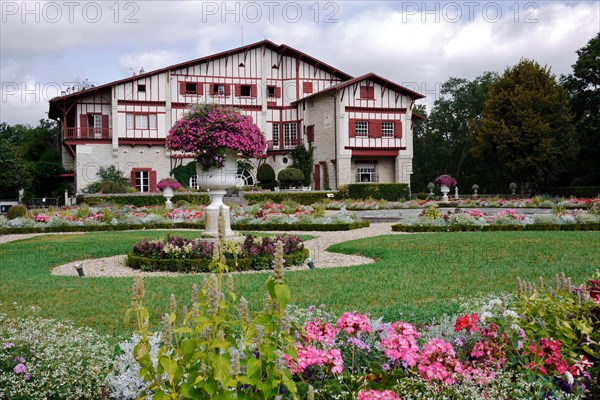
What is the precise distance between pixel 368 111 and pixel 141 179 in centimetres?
1472

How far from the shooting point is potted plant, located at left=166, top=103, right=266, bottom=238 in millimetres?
11195

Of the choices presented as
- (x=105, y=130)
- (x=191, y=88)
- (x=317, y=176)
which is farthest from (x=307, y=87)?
(x=105, y=130)

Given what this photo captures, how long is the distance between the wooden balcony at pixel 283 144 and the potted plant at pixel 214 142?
27764 millimetres

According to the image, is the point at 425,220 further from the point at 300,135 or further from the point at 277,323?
the point at 300,135

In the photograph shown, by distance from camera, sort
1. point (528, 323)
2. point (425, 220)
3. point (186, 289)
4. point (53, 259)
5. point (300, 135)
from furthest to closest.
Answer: point (300, 135) < point (425, 220) < point (53, 259) < point (186, 289) < point (528, 323)

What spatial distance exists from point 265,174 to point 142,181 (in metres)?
7.68

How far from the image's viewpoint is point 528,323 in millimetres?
3719

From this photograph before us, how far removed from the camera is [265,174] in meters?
38.4

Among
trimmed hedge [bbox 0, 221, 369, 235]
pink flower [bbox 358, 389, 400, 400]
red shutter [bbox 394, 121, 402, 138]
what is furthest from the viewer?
red shutter [bbox 394, 121, 402, 138]

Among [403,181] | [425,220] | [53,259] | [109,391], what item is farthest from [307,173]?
[109,391]

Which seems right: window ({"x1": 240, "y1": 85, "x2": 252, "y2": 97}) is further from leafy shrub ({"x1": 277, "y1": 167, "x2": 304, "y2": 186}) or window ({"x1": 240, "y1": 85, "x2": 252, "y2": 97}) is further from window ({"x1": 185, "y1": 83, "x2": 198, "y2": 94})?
leafy shrub ({"x1": 277, "y1": 167, "x2": 304, "y2": 186})

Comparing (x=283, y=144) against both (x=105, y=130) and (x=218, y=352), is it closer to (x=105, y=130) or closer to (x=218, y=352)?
(x=105, y=130)

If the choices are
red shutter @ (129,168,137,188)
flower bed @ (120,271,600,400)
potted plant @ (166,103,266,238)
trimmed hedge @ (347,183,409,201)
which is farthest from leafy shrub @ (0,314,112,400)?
red shutter @ (129,168,137,188)

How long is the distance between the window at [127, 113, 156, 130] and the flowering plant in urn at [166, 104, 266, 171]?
26.5m
